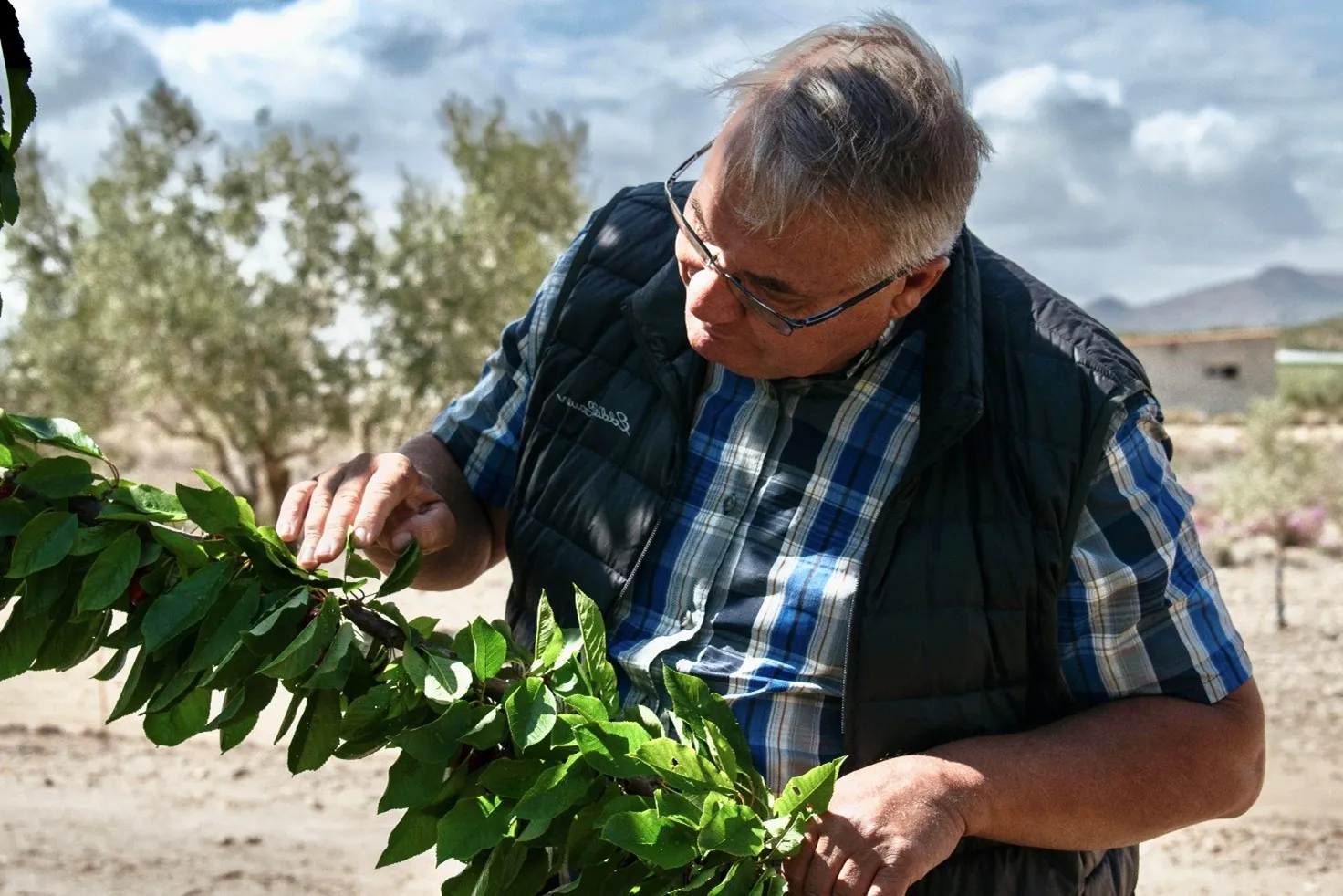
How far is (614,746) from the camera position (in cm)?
164

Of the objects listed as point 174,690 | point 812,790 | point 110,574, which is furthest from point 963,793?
point 110,574

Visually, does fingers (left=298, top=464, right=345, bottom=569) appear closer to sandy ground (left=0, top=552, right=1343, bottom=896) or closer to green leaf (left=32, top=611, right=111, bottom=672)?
green leaf (left=32, top=611, right=111, bottom=672)

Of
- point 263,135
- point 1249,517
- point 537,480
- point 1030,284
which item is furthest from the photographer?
point 263,135

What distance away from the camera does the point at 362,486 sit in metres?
1.98

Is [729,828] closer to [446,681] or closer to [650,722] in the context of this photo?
[650,722]

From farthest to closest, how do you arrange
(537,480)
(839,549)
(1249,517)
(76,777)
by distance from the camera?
(1249,517) < (76,777) < (537,480) < (839,549)

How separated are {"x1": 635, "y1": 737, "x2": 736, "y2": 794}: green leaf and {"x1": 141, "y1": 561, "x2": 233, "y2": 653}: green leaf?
577 millimetres

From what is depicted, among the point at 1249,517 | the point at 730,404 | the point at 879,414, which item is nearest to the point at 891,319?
the point at 879,414

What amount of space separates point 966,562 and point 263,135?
11285 millimetres

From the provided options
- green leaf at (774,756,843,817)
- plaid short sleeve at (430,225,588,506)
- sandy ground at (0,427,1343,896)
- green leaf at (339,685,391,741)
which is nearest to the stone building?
sandy ground at (0,427,1343,896)

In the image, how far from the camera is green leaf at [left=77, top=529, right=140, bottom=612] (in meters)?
1.66

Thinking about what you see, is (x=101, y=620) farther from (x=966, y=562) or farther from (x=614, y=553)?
(x=966, y=562)

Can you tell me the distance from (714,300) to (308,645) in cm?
73

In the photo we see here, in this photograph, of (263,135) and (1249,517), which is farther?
(263,135)
